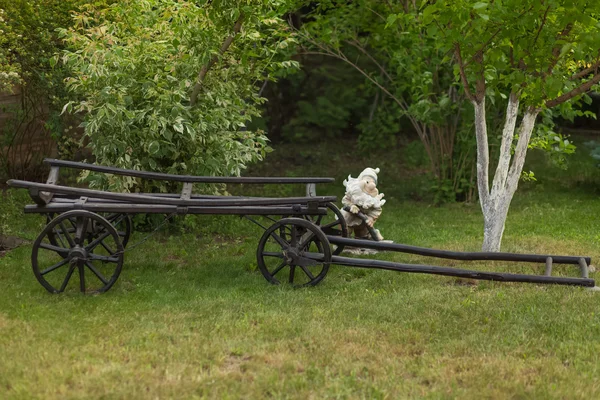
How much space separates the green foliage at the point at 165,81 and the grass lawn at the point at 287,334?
43.8 inches

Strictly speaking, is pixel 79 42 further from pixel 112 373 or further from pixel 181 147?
pixel 112 373

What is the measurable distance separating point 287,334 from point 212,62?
4.01 meters

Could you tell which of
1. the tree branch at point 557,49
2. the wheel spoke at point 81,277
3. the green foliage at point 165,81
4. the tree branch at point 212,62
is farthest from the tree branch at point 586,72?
the wheel spoke at point 81,277

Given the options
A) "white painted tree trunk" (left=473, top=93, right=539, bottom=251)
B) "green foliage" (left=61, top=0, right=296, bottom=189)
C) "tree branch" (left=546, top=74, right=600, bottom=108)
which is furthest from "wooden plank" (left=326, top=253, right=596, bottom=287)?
"green foliage" (left=61, top=0, right=296, bottom=189)

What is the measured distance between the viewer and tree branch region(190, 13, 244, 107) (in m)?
8.12

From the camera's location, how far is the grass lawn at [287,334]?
15.4 feet

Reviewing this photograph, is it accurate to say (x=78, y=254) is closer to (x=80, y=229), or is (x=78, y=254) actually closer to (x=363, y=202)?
(x=80, y=229)

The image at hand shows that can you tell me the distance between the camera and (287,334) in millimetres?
5527

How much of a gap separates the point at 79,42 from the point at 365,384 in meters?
5.24

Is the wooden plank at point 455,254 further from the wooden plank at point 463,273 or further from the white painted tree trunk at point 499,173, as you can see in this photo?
the white painted tree trunk at point 499,173

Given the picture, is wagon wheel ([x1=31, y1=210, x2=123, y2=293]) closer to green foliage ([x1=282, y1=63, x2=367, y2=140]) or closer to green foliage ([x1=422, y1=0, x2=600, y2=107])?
green foliage ([x1=422, y1=0, x2=600, y2=107])

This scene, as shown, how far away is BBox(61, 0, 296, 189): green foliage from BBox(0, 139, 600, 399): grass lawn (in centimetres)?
111

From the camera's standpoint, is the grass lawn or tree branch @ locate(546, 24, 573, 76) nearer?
the grass lawn

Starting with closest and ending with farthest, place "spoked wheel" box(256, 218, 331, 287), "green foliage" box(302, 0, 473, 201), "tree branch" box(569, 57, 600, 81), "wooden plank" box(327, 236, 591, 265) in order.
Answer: "spoked wheel" box(256, 218, 331, 287)
"wooden plank" box(327, 236, 591, 265)
"tree branch" box(569, 57, 600, 81)
"green foliage" box(302, 0, 473, 201)
